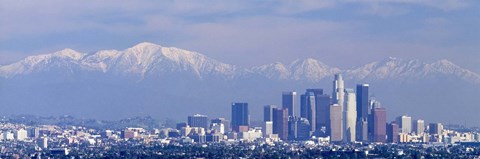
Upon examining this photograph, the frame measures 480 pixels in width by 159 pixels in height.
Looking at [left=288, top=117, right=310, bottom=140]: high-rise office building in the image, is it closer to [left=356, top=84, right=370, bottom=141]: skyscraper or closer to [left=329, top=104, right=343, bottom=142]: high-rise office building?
[left=329, top=104, right=343, bottom=142]: high-rise office building

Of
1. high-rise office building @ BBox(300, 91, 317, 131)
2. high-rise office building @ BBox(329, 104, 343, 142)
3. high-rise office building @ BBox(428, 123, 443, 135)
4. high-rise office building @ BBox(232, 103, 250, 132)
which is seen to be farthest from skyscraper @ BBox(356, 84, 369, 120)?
high-rise office building @ BBox(232, 103, 250, 132)

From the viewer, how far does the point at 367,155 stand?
244 ft

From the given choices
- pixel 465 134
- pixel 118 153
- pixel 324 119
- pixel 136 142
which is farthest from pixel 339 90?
pixel 118 153

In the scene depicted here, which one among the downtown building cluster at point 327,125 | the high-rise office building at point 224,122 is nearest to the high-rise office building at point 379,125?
the downtown building cluster at point 327,125

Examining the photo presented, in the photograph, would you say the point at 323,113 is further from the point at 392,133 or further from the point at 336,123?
the point at 392,133

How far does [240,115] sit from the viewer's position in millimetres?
118062

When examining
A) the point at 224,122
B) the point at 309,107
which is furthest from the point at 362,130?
the point at 224,122

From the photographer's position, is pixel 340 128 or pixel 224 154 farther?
pixel 340 128

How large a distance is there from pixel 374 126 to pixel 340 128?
249 centimetres

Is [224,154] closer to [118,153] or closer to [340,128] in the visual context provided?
[118,153]

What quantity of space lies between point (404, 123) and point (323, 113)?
575 cm

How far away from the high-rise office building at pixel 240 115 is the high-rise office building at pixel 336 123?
7.51 m

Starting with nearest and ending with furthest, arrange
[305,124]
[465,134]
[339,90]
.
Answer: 1. [465,134]
2. [305,124]
3. [339,90]

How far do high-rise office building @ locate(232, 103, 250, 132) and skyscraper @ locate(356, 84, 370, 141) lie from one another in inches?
324
